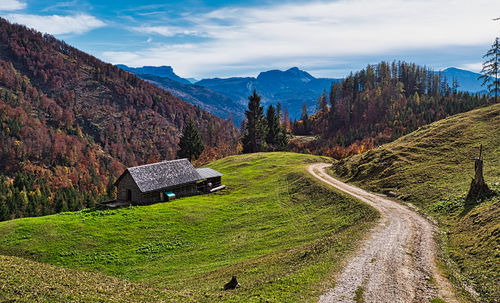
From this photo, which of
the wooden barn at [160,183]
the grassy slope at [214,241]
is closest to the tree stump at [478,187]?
the grassy slope at [214,241]

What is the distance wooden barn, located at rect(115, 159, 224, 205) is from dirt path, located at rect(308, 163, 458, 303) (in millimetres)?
41498

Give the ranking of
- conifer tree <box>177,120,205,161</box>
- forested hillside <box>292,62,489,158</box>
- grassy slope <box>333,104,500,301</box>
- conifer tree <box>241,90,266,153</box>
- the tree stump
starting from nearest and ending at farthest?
grassy slope <box>333,104,500,301</box>, the tree stump, conifer tree <box>177,120,205,161</box>, conifer tree <box>241,90,266,153</box>, forested hillside <box>292,62,489,158</box>

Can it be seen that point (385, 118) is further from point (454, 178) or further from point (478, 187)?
point (478, 187)

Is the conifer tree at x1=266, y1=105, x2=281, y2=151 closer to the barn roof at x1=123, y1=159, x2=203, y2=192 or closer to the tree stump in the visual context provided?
the barn roof at x1=123, y1=159, x2=203, y2=192

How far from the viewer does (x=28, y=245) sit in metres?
41.2

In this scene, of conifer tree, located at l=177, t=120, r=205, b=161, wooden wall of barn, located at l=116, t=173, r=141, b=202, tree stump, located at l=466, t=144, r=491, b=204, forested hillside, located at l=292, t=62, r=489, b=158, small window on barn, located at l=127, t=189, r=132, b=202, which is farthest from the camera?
forested hillside, located at l=292, t=62, r=489, b=158

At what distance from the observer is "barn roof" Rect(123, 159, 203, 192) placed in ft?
202

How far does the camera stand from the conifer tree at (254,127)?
424ft

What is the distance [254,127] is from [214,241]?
299ft

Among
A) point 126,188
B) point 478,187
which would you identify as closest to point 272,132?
point 126,188

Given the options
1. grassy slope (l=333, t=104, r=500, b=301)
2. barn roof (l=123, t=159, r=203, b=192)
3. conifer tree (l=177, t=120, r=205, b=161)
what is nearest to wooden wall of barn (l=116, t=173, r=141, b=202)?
barn roof (l=123, t=159, r=203, b=192)

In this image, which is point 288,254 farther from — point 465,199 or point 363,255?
point 465,199

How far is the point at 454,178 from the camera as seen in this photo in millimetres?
46531

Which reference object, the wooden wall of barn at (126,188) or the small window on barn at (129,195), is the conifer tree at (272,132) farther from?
the small window on barn at (129,195)
